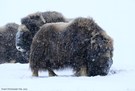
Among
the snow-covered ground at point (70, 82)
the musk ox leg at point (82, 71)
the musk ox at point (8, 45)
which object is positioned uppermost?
the snow-covered ground at point (70, 82)

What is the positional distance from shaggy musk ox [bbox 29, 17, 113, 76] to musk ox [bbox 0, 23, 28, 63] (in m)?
5.41

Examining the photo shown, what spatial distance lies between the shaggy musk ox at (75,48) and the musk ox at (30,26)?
1173 mm

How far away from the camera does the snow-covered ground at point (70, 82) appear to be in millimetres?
7777

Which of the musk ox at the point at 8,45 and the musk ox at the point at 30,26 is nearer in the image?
the musk ox at the point at 30,26

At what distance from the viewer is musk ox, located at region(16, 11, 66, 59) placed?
1163 cm

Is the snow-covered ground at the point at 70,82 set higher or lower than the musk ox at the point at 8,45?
higher

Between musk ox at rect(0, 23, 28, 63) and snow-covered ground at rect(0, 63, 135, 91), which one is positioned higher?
snow-covered ground at rect(0, 63, 135, 91)

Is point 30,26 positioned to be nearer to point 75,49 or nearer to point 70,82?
point 75,49

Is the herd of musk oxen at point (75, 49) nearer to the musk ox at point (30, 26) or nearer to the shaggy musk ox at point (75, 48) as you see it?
the shaggy musk ox at point (75, 48)

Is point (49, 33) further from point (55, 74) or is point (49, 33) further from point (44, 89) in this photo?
point (44, 89)

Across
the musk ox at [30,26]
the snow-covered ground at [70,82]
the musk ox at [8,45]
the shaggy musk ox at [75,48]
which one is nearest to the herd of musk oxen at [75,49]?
the shaggy musk ox at [75,48]

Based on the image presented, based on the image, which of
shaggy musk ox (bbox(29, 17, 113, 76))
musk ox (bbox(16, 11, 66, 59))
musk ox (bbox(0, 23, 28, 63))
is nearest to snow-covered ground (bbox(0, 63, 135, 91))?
shaggy musk ox (bbox(29, 17, 113, 76))

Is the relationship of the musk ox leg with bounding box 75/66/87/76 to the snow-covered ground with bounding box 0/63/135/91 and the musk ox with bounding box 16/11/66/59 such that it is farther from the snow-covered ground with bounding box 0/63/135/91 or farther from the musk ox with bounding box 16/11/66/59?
the musk ox with bounding box 16/11/66/59

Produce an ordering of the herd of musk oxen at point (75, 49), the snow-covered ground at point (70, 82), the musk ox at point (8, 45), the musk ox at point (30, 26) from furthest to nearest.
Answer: the musk ox at point (8, 45) → the musk ox at point (30, 26) → the herd of musk oxen at point (75, 49) → the snow-covered ground at point (70, 82)
